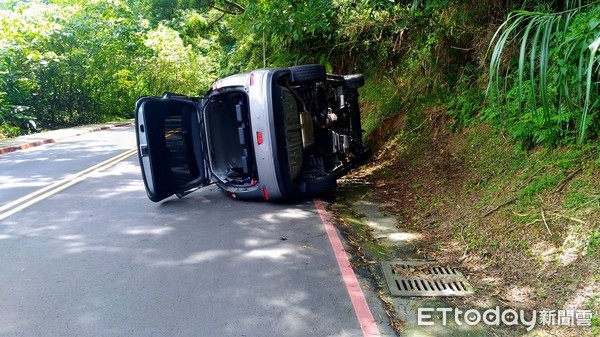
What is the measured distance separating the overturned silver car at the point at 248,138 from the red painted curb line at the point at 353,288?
1.24 metres

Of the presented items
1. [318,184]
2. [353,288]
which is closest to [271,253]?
[353,288]

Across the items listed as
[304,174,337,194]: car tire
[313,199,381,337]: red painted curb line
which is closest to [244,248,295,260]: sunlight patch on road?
[313,199,381,337]: red painted curb line

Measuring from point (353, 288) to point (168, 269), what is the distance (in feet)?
6.41

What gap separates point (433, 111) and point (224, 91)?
15.7ft

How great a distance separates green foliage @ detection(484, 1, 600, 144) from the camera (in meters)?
3.95

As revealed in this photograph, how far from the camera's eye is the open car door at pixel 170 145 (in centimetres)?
728

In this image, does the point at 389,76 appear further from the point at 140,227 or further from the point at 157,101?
the point at 140,227

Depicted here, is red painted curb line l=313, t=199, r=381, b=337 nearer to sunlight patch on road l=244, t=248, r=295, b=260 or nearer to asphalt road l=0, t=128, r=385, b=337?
asphalt road l=0, t=128, r=385, b=337

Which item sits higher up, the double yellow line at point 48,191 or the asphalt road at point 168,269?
the double yellow line at point 48,191

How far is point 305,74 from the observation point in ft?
26.3

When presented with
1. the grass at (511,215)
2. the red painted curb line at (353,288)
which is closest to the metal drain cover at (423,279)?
the grass at (511,215)

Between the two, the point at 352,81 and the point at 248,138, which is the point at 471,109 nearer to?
the point at 352,81

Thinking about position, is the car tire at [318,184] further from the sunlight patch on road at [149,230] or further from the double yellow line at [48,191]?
the double yellow line at [48,191]

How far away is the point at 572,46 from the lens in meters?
4.29
